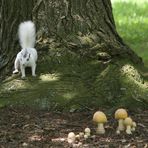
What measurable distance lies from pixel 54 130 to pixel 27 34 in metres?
1.70

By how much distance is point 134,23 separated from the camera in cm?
1265

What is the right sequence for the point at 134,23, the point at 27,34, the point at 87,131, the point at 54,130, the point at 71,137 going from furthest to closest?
the point at 134,23 < the point at 27,34 < the point at 54,130 < the point at 87,131 < the point at 71,137

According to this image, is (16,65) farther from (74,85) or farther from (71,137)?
(71,137)

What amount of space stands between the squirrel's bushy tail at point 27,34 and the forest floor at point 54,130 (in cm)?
105

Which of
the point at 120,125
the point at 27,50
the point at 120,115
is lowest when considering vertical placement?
the point at 120,125

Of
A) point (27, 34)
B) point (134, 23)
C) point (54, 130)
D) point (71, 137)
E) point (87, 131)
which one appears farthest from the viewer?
point (134, 23)

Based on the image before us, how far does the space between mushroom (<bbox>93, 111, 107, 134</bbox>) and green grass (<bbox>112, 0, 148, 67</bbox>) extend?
4.03 meters

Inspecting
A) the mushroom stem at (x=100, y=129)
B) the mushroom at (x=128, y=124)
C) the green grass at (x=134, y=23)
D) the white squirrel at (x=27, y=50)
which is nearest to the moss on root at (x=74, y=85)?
the white squirrel at (x=27, y=50)

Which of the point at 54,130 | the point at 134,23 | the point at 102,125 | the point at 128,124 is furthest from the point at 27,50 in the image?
the point at 134,23

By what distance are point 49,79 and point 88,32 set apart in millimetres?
860

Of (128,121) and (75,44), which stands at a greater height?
(75,44)

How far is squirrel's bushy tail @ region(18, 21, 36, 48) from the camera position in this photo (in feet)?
21.8

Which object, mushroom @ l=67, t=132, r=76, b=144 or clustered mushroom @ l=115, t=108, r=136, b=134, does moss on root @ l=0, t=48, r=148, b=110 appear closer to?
clustered mushroom @ l=115, t=108, r=136, b=134

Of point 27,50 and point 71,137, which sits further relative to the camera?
point 27,50
